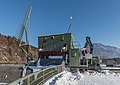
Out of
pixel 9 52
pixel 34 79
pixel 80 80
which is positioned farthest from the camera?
pixel 9 52

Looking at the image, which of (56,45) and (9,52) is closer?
(56,45)

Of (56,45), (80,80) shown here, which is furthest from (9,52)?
(80,80)

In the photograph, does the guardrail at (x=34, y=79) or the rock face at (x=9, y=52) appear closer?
the guardrail at (x=34, y=79)

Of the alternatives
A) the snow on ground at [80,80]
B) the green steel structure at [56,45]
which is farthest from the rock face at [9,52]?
the snow on ground at [80,80]

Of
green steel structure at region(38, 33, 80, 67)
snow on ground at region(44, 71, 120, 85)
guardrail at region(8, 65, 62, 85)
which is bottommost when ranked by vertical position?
snow on ground at region(44, 71, 120, 85)

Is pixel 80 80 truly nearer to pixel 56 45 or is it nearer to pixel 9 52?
pixel 56 45

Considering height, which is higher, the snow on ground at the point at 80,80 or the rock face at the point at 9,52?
the rock face at the point at 9,52

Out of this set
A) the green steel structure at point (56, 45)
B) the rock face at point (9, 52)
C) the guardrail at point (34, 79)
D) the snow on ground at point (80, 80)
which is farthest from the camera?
the rock face at point (9, 52)

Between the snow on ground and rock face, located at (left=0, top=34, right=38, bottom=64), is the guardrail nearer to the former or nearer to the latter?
the snow on ground

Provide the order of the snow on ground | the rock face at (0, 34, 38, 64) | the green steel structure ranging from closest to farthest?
the snow on ground < the green steel structure < the rock face at (0, 34, 38, 64)

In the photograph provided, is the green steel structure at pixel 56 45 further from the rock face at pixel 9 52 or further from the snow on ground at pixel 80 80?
the rock face at pixel 9 52

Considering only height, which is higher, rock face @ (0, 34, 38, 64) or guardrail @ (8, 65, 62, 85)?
rock face @ (0, 34, 38, 64)

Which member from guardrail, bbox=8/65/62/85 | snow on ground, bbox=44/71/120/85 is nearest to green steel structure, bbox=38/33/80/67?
guardrail, bbox=8/65/62/85

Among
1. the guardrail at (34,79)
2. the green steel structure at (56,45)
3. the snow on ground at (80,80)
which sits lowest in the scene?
the snow on ground at (80,80)
